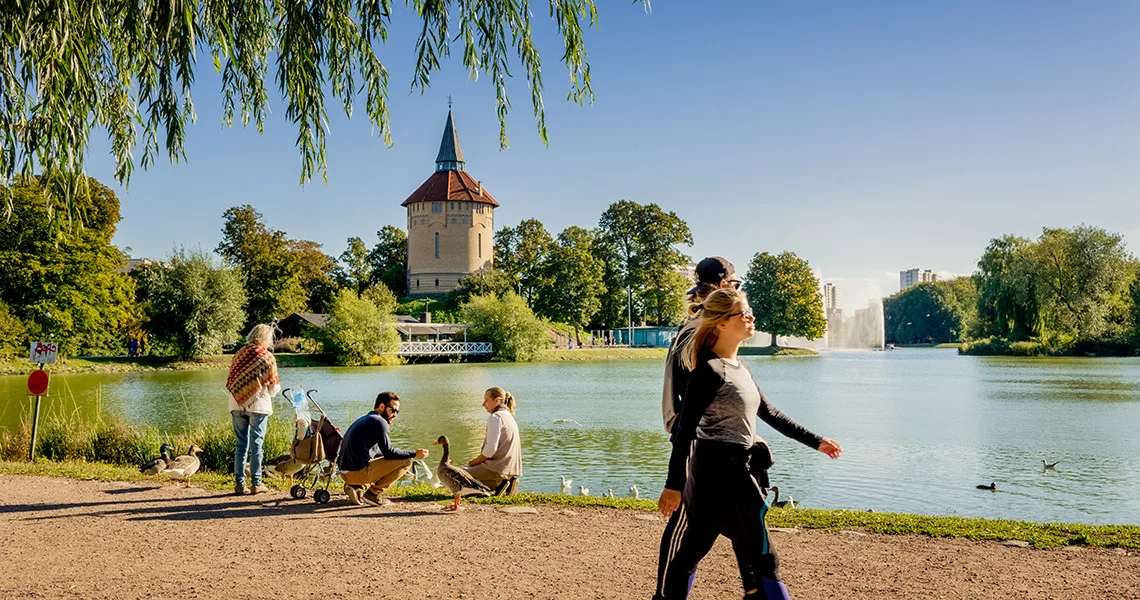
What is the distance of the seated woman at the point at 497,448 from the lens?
7.84 m

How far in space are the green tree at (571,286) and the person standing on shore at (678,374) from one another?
6543 cm

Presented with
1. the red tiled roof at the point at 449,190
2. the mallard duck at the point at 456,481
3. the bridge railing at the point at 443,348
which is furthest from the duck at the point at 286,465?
the red tiled roof at the point at 449,190

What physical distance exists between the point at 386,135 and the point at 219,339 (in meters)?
48.1

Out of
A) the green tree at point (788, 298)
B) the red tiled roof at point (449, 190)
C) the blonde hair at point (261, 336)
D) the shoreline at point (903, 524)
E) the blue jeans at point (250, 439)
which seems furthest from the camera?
the red tiled roof at point (449, 190)

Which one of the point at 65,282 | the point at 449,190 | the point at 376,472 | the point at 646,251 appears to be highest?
the point at 449,190

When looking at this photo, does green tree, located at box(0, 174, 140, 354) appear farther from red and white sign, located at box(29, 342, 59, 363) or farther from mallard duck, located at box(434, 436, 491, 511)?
mallard duck, located at box(434, 436, 491, 511)

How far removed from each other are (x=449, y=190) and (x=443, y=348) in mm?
29880

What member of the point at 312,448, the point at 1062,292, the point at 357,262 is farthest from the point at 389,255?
the point at 312,448

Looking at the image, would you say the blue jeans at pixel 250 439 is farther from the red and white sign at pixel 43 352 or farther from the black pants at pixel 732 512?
the black pants at pixel 732 512

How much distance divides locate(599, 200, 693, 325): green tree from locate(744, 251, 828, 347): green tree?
7959mm

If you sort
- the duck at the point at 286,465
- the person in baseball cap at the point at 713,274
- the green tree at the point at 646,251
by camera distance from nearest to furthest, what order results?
the person in baseball cap at the point at 713,274, the duck at the point at 286,465, the green tree at the point at 646,251

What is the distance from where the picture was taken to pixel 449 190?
281 feet

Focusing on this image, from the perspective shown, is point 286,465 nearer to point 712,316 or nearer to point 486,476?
point 486,476

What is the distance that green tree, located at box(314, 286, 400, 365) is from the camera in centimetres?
5281
